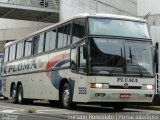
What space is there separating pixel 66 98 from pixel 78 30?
2.60m

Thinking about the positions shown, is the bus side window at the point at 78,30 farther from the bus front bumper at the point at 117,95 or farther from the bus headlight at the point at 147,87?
the bus headlight at the point at 147,87

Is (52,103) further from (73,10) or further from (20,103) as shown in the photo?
(73,10)

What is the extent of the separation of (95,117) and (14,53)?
14414 mm

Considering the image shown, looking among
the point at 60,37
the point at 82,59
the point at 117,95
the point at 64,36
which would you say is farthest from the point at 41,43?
the point at 117,95

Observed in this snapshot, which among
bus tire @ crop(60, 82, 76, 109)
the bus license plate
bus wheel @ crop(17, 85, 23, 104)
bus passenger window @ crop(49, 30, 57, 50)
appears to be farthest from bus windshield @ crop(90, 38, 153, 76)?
bus wheel @ crop(17, 85, 23, 104)

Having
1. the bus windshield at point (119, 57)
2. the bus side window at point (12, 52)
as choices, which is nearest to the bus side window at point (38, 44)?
the bus side window at point (12, 52)

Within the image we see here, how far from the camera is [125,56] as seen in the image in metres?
16.1

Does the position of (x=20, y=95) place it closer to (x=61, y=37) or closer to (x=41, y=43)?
(x=41, y=43)

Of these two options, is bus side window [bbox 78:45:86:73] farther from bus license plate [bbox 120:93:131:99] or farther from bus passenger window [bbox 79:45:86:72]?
bus license plate [bbox 120:93:131:99]

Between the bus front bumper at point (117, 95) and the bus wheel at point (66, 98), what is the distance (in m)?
1.76

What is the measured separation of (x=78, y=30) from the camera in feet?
56.0

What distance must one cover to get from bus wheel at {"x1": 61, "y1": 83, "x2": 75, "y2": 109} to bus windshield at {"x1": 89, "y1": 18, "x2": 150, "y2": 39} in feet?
8.46

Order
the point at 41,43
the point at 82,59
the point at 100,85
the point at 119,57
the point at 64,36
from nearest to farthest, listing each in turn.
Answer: the point at 100,85, the point at 119,57, the point at 82,59, the point at 64,36, the point at 41,43

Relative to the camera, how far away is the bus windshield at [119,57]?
15.8 m
